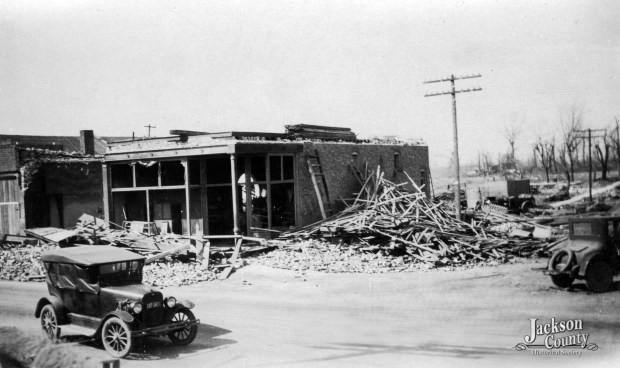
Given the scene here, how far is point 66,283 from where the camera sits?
1035 centimetres

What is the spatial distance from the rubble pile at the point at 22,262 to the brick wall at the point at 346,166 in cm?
1079

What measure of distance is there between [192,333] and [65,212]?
19.1 m

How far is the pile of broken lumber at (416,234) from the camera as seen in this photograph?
18.7 meters

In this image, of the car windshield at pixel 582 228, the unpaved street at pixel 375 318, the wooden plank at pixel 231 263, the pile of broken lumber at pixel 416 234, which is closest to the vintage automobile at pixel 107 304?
the unpaved street at pixel 375 318

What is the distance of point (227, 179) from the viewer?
81.9 ft

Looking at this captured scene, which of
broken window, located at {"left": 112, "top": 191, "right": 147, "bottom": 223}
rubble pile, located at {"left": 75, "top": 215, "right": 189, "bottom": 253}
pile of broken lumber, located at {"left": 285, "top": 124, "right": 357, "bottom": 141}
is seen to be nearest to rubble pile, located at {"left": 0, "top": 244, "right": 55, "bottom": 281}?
Result: rubble pile, located at {"left": 75, "top": 215, "right": 189, "bottom": 253}

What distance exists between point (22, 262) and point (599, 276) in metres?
18.7

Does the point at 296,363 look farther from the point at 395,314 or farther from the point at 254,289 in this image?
the point at 254,289

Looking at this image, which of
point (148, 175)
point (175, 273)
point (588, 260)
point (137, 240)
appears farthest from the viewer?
point (148, 175)

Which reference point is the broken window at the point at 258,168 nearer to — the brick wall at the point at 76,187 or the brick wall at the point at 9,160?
the brick wall at the point at 76,187

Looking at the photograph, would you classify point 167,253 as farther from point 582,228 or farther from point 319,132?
point 582,228

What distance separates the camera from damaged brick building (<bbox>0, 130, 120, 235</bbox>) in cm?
2291

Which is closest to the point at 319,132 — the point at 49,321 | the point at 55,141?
the point at 49,321

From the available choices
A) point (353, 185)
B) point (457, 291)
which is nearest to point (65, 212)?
point (353, 185)
